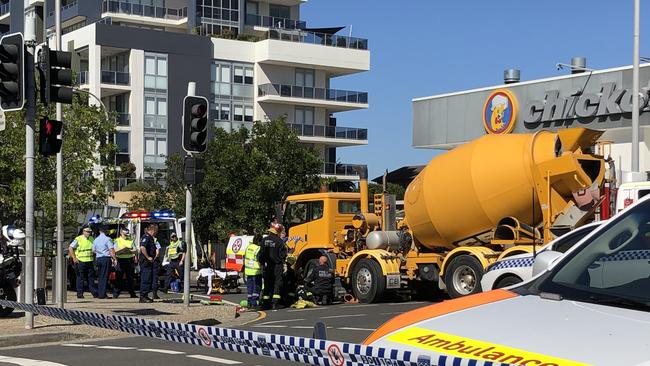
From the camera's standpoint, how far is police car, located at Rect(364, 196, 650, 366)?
349 cm

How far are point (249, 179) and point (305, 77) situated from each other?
2593 cm

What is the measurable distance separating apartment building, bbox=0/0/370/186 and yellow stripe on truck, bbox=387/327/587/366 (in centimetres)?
5783

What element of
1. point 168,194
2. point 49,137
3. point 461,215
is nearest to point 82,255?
point 49,137

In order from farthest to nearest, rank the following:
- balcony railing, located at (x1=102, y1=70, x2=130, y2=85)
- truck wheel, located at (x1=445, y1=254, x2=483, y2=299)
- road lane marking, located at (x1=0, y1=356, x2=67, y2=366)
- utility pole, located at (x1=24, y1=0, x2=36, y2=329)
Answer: balcony railing, located at (x1=102, y1=70, x2=130, y2=85) → truck wheel, located at (x1=445, y1=254, x2=483, y2=299) → utility pole, located at (x1=24, y1=0, x2=36, y2=329) → road lane marking, located at (x1=0, y1=356, x2=67, y2=366)

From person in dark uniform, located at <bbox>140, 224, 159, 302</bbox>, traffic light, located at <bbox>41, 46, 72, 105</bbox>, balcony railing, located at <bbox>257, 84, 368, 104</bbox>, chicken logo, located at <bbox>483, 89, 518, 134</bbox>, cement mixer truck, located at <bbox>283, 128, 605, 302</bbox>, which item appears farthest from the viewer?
balcony railing, located at <bbox>257, 84, 368, 104</bbox>

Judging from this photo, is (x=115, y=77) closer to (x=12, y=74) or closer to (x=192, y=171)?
(x=192, y=171)

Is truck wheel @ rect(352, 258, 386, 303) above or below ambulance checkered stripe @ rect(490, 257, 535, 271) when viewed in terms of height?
below

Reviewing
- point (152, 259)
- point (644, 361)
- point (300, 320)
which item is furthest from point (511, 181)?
point (644, 361)

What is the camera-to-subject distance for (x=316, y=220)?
23531mm

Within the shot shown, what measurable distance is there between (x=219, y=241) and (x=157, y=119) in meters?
20.8

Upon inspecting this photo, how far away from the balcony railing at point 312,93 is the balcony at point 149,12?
8612mm

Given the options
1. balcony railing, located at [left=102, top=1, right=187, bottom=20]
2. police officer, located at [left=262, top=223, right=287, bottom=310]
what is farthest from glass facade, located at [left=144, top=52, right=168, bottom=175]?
police officer, located at [left=262, top=223, right=287, bottom=310]

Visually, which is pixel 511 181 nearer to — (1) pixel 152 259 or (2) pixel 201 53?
(1) pixel 152 259

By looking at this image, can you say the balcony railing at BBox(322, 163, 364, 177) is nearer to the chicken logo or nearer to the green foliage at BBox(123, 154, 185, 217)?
the green foliage at BBox(123, 154, 185, 217)
